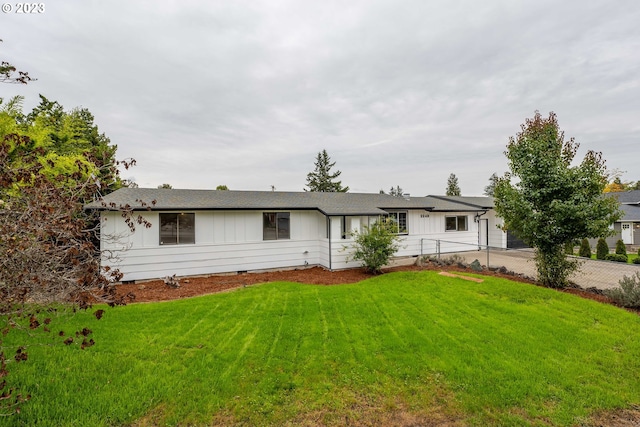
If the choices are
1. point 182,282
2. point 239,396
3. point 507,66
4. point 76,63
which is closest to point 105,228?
point 182,282

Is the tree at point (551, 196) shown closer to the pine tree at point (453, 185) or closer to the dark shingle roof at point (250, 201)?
the dark shingle roof at point (250, 201)

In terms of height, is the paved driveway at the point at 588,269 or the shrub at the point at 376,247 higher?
the shrub at the point at 376,247

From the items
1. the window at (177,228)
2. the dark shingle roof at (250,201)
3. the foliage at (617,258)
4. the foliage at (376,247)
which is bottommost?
the foliage at (617,258)

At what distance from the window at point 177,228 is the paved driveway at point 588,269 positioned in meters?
12.9

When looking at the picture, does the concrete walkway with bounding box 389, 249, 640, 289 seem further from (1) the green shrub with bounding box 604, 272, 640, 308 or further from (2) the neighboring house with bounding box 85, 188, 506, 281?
(2) the neighboring house with bounding box 85, 188, 506, 281

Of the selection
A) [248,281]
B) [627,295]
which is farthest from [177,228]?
[627,295]

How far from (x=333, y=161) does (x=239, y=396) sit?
1880 inches

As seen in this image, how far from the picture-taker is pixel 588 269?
36.9 feet

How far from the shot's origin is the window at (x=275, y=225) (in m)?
11.8

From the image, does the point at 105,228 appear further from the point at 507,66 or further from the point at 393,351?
the point at 507,66

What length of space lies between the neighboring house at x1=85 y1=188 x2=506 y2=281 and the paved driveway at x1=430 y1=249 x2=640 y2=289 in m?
3.57

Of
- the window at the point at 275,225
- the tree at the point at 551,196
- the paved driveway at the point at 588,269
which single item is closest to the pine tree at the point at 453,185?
the paved driveway at the point at 588,269

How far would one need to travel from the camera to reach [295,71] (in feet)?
43.7

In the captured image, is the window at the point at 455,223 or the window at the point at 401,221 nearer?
the window at the point at 401,221
